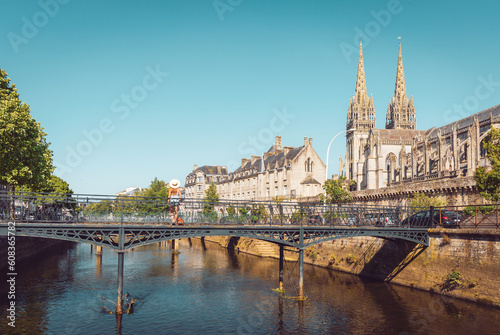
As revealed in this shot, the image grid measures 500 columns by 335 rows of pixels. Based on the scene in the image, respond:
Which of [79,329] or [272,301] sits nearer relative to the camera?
[79,329]

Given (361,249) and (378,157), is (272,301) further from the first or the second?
(378,157)

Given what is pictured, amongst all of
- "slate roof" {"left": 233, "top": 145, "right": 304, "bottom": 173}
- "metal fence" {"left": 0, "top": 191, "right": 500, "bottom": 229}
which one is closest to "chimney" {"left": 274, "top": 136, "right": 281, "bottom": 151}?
"slate roof" {"left": 233, "top": 145, "right": 304, "bottom": 173}

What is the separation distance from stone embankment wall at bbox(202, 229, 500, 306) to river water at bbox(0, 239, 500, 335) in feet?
3.50

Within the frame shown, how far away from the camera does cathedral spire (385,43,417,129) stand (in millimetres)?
148250

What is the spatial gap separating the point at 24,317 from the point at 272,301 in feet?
48.7

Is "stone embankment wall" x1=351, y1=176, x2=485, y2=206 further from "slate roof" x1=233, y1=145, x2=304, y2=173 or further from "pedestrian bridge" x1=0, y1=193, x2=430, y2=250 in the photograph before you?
"slate roof" x1=233, y1=145, x2=304, y2=173

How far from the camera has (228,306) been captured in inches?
1035

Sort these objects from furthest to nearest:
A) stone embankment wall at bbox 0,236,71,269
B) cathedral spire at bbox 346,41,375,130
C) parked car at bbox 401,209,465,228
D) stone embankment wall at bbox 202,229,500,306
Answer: cathedral spire at bbox 346,41,375,130
stone embankment wall at bbox 0,236,71,269
parked car at bbox 401,209,465,228
stone embankment wall at bbox 202,229,500,306

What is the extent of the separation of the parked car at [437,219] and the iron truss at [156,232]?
157 centimetres

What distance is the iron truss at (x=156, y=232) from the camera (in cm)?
2105

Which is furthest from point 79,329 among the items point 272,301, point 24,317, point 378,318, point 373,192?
point 373,192

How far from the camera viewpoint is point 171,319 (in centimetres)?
2309

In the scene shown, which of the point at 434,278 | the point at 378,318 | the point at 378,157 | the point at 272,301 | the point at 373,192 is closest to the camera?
the point at 378,318

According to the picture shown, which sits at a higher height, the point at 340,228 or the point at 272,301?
the point at 340,228
